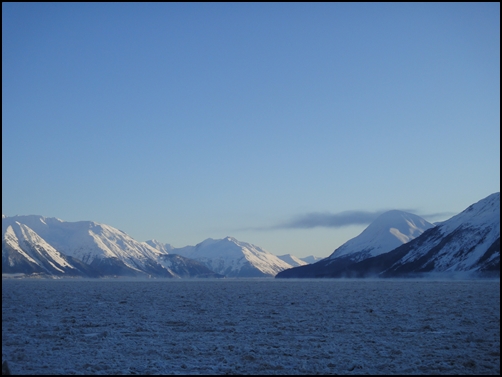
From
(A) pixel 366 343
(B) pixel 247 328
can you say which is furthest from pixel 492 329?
(B) pixel 247 328

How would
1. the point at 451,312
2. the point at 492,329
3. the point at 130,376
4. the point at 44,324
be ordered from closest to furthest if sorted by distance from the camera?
the point at 130,376
the point at 492,329
the point at 44,324
the point at 451,312

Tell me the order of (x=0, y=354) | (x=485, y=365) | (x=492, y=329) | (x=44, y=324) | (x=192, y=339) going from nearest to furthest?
(x=485, y=365), (x=0, y=354), (x=192, y=339), (x=492, y=329), (x=44, y=324)

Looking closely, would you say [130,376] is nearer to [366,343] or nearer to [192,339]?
[192,339]

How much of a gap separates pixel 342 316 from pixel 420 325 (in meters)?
9.55

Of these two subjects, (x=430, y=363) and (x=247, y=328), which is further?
(x=247, y=328)

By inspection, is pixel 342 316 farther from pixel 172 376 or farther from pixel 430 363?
pixel 172 376

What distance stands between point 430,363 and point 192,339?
1579 cm

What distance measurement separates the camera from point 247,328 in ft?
139

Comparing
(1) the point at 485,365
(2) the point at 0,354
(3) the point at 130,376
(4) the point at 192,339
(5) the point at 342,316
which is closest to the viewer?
(3) the point at 130,376

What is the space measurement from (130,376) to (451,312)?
40.6m


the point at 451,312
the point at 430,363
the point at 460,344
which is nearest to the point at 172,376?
the point at 430,363

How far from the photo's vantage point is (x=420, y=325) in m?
43.7

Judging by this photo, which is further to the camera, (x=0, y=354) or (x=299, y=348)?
(x=299, y=348)

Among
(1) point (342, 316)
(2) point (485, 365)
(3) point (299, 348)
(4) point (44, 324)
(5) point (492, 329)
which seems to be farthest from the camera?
(1) point (342, 316)
